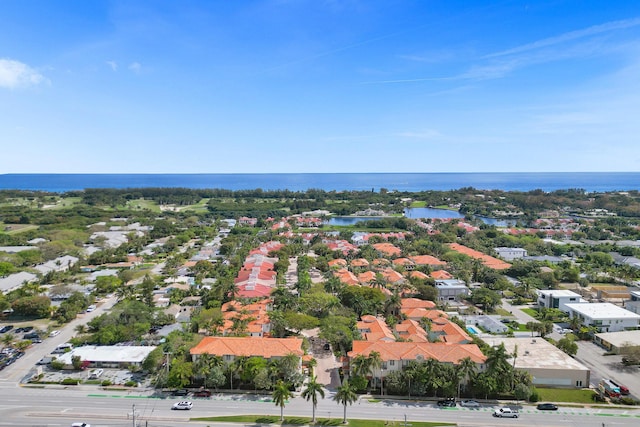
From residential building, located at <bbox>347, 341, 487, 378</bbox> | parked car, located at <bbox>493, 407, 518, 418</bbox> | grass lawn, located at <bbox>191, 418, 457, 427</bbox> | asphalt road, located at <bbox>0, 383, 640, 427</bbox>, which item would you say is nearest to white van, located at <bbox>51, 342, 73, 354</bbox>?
asphalt road, located at <bbox>0, 383, 640, 427</bbox>

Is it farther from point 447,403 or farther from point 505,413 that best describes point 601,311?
point 447,403

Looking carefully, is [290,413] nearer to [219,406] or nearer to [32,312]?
[219,406]

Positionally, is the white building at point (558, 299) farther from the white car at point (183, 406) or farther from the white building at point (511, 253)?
the white car at point (183, 406)

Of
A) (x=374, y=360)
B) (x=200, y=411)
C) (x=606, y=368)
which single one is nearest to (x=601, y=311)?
(x=606, y=368)

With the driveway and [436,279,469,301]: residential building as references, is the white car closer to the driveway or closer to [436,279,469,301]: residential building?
the driveway

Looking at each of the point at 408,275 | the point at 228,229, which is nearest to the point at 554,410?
the point at 408,275

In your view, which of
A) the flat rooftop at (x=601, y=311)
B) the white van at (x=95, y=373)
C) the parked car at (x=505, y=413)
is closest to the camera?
the parked car at (x=505, y=413)

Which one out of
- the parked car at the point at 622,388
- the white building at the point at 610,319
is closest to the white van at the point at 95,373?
the parked car at the point at 622,388
